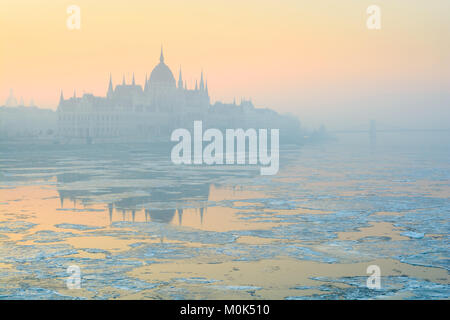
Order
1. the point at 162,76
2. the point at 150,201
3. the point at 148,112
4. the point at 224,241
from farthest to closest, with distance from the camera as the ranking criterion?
1. the point at 162,76
2. the point at 148,112
3. the point at 150,201
4. the point at 224,241

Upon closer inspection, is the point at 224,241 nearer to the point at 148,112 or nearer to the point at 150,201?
the point at 150,201

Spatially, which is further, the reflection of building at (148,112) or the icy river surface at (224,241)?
the reflection of building at (148,112)

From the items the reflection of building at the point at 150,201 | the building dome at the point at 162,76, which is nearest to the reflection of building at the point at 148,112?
the building dome at the point at 162,76

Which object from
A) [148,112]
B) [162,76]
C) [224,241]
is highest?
[162,76]

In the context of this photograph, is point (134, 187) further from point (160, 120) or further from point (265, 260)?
point (160, 120)

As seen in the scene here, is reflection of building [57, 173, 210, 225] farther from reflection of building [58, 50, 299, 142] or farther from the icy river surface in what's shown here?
reflection of building [58, 50, 299, 142]

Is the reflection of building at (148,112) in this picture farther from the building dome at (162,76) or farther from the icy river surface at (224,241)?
the icy river surface at (224,241)

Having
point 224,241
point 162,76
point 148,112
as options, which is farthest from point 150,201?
point 162,76
